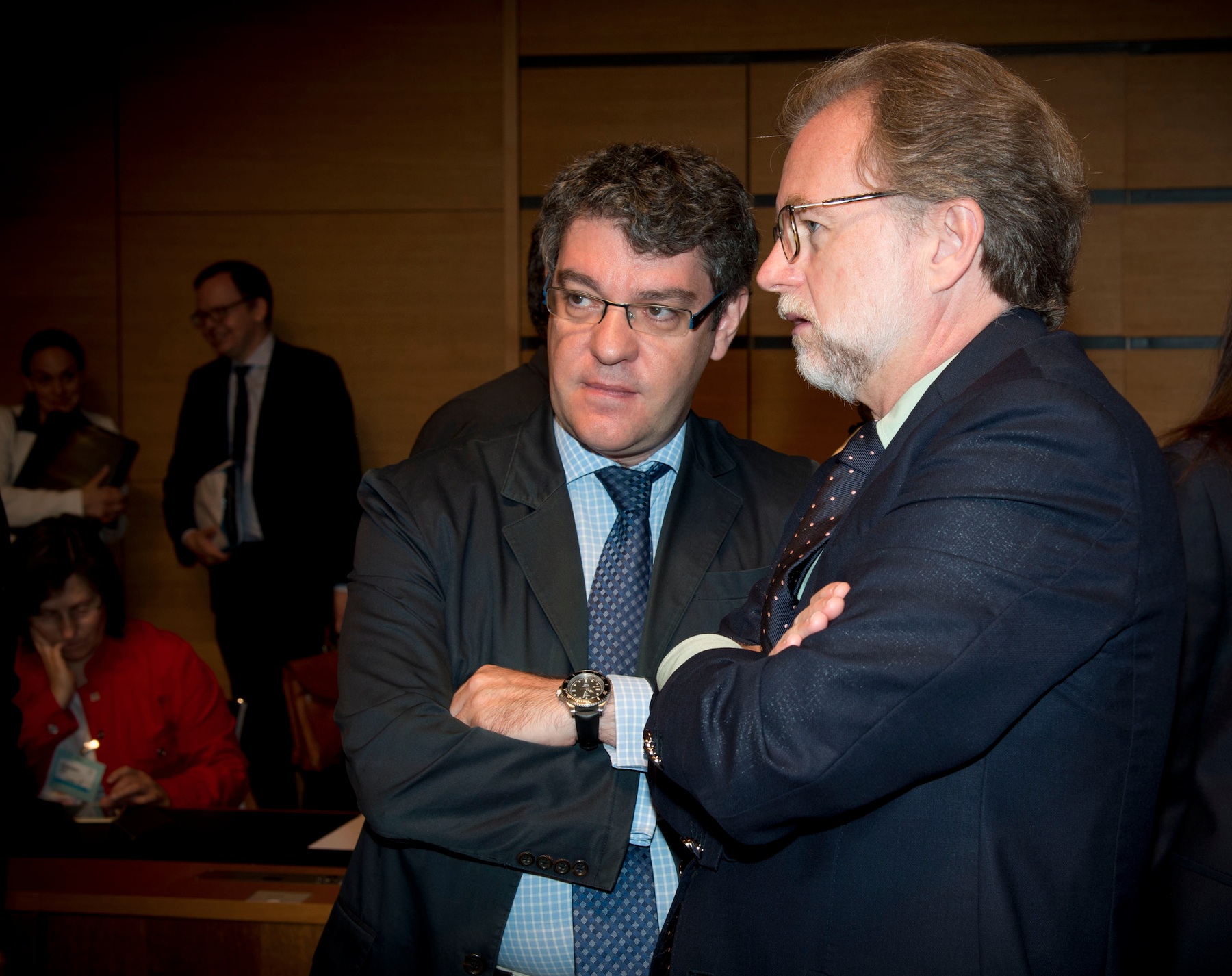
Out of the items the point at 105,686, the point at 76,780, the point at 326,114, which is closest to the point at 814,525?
the point at 76,780

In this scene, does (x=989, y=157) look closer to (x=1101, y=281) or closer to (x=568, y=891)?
(x=568, y=891)

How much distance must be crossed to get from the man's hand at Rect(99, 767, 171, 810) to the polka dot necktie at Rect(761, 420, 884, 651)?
1989 mm

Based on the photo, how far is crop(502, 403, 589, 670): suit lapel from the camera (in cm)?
150

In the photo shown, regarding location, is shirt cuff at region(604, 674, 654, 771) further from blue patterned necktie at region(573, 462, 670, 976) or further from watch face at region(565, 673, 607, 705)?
blue patterned necktie at region(573, 462, 670, 976)

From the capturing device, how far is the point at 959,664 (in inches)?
35.9

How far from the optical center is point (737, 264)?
66.7 inches

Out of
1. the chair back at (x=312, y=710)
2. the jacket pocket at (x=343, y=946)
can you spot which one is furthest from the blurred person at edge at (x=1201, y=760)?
the chair back at (x=312, y=710)

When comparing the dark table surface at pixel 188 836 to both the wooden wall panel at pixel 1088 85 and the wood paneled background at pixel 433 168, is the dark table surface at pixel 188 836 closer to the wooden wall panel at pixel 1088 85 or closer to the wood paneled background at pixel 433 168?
the wood paneled background at pixel 433 168

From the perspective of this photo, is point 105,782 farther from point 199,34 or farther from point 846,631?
point 199,34

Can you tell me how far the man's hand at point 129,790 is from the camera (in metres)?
2.58

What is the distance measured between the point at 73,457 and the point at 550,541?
138 inches

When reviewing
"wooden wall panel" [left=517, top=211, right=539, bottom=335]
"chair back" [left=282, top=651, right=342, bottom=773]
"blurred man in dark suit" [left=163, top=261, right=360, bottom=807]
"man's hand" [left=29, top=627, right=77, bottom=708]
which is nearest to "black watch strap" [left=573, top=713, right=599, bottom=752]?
"chair back" [left=282, top=651, right=342, bottom=773]

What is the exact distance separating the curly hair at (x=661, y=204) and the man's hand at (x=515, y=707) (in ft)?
2.17

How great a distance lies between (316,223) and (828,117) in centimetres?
398
